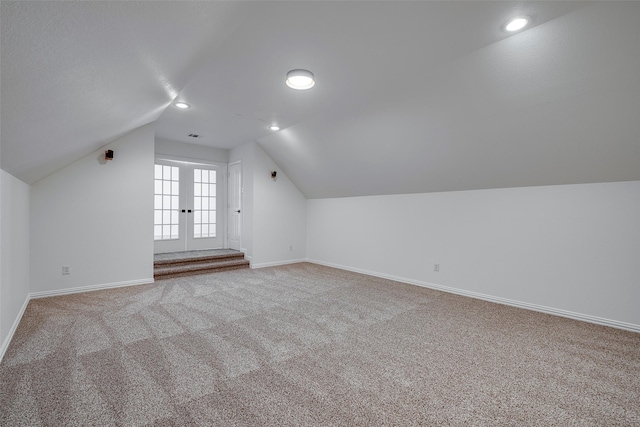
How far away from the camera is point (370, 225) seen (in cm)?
528

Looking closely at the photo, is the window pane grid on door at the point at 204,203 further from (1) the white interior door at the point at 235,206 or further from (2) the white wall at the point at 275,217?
(2) the white wall at the point at 275,217

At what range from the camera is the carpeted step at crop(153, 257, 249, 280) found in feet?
15.3

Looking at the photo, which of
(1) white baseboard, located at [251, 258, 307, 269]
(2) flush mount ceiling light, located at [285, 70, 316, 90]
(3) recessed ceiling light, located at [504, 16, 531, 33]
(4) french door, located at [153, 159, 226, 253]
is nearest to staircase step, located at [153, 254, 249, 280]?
(1) white baseboard, located at [251, 258, 307, 269]

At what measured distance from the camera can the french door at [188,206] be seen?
565 cm

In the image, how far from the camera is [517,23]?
6.65 ft

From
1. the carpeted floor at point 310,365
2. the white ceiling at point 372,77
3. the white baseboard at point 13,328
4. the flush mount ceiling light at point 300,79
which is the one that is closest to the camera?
the white ceiling at point 372,77

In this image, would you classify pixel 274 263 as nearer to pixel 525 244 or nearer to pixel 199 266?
pixel 199 266

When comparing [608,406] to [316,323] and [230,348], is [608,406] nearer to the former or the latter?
[316,323]

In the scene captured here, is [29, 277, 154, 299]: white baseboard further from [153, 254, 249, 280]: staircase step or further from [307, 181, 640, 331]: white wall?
[307, 181, 640, 331]: white wall

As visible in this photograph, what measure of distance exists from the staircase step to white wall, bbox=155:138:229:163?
2194 millimetres

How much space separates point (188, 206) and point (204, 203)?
1.15ft

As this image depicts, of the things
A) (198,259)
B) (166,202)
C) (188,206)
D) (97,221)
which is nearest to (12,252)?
(97,221)

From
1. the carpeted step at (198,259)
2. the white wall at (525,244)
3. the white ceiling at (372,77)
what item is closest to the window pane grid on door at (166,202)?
the carpeted step at (198,259)

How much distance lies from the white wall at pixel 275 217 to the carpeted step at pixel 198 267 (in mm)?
349
